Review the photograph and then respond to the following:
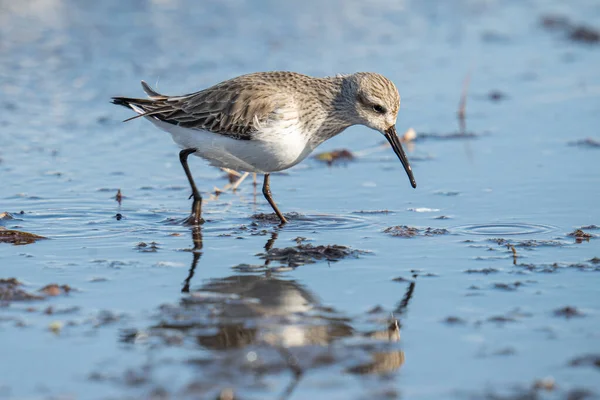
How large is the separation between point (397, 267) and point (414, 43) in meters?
7.44

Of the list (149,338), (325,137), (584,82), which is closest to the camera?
(149,338)

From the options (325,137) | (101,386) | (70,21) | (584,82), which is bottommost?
(101,386)

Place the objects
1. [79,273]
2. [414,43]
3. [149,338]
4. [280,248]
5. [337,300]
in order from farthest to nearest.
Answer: [414,43]
[280,248]
[79,273]
[337,300]
[149,338]

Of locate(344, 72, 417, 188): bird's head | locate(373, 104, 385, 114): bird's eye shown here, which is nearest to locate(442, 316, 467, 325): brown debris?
locate(344, 72, 417, 188): bird's head

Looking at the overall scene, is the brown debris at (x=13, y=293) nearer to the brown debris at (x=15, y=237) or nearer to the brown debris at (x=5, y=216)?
the brown debris at (x=15, y=237)

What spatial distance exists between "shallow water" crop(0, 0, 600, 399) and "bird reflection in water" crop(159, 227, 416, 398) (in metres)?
0.02

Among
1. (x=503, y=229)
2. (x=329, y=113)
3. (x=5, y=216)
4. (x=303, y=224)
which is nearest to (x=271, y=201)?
(x=303, y=224)

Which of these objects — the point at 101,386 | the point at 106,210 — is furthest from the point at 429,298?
the point at 106,210

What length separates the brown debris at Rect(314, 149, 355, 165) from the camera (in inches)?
354

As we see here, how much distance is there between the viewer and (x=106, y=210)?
24.6 ft

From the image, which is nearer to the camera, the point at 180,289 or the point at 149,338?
the point at 149,338

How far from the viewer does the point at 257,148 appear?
7090 millimetres

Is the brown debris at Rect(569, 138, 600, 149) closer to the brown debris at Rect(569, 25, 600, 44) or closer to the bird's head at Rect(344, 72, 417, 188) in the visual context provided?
the bird's head at Rect(344, 72, 417, 188)

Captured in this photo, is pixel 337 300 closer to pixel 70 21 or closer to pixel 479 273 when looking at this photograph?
pixel 479 273
